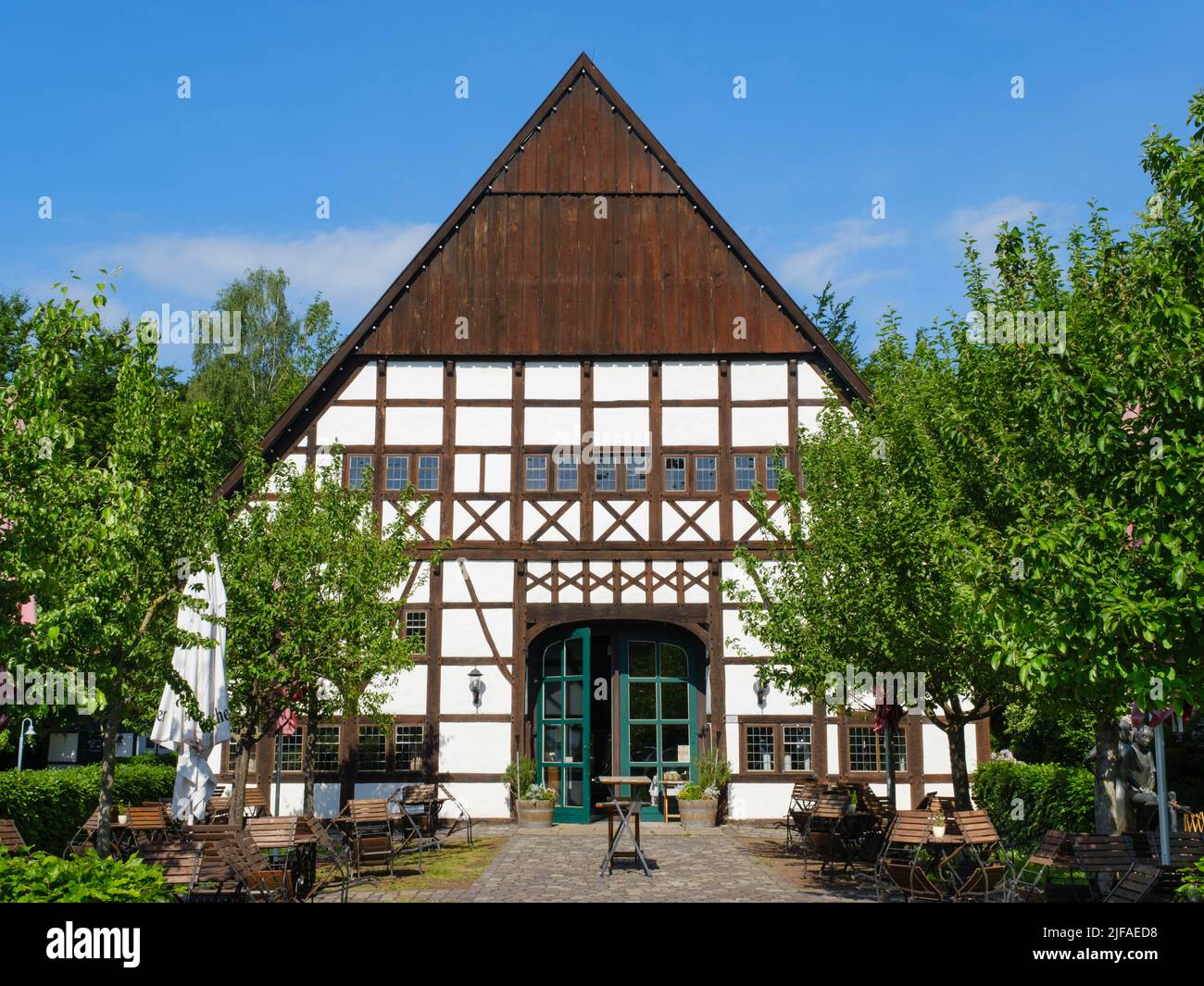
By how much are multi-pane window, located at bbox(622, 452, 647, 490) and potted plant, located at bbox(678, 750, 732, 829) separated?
511cm

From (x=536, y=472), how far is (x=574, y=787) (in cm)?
589

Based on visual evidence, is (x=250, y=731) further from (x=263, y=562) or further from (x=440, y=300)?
→ (x=440, y=300)

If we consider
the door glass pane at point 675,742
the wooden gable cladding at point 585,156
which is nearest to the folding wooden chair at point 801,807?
the door glass pane at point 675,742

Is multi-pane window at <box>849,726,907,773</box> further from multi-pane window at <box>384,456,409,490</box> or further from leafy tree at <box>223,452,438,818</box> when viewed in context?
multi-pane window at <box>384,456,409,490</box>

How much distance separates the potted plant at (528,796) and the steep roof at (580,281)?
7.51 m

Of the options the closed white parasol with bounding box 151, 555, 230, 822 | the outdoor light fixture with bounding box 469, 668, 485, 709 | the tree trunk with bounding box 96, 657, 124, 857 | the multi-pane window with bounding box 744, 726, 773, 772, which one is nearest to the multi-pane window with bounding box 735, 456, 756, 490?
the multi-pane window with bounding box 744, 726, 773, 772

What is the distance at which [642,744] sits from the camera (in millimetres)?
21641

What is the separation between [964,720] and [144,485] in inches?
393

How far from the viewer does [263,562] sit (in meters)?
15.8

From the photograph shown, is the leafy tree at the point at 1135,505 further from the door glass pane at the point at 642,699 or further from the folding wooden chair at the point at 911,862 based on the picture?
the door glass pane at the point at 642,699

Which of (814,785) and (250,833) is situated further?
(814,785)

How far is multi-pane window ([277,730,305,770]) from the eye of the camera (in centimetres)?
2131
